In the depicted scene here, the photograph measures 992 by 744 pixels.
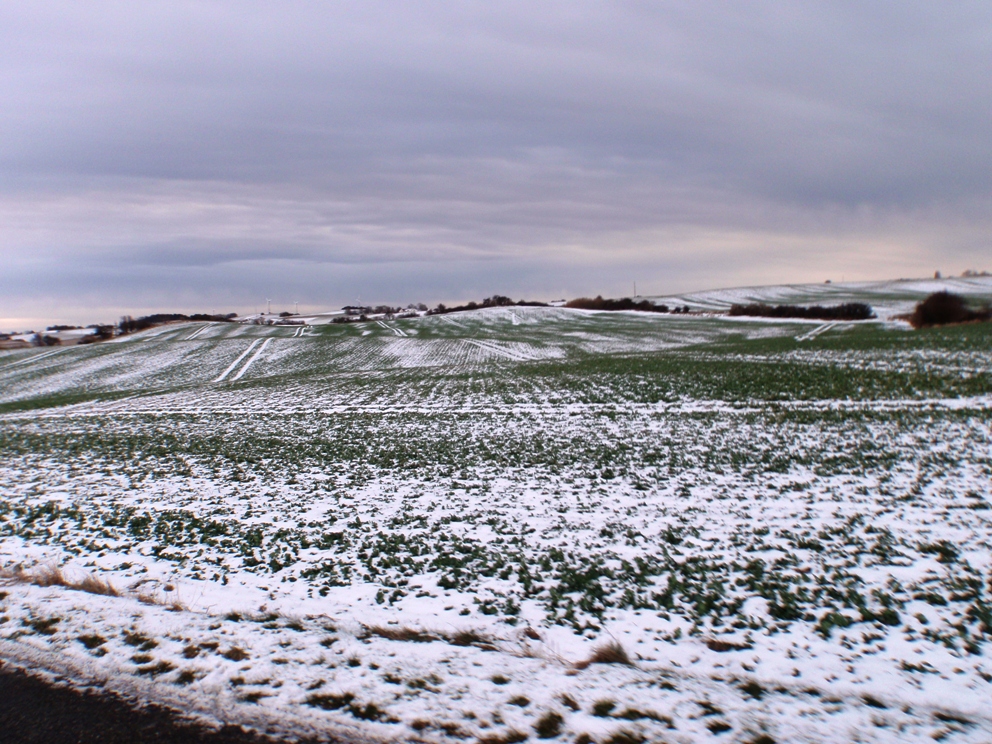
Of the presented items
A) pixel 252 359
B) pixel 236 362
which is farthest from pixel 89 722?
pixel 252 359

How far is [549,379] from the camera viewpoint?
32.0 metres

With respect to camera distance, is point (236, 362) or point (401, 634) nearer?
point (401, 634)

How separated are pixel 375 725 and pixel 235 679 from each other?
1677mm

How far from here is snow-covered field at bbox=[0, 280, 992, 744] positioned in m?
5.30

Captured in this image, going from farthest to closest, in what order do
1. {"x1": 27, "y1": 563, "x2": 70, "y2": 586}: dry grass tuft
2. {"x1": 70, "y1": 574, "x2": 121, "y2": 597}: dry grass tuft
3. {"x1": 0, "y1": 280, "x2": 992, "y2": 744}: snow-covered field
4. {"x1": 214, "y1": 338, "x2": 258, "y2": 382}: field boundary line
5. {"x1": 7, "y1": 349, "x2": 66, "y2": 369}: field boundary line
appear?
{"x1": 7, "y1": 349, "x2": 66, "y2": 369}: field boundary line → {"x1": 214, "y1": 338, "x2": 258, "y2": 382}: field boundary line → {"x1": 27, "y1": 563, "x2": 70, "y2": 586}: dry grass tuft → {"x1": 70, "y1": 574, "x2": 121, "y2": 597}: dry grass tuft → {"x1": 0, "y1": 280, "x2": 992, "y2": 744}: snow-covered field

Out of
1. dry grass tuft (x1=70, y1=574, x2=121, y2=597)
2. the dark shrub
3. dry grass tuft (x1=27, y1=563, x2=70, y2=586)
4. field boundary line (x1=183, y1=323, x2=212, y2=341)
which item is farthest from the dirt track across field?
field boundary line (x1=183, y1=323, x2=212, y2=341)

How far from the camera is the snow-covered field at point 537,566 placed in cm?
530

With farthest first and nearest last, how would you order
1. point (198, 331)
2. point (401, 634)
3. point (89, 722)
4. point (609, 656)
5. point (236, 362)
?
point (198, 331), point (236, 362), point (401, 634), point (609, 656), point (89, 722)

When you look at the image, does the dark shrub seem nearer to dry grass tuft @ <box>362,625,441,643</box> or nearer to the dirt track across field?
dry grass tuft @ <box>362,625,441,643</box>

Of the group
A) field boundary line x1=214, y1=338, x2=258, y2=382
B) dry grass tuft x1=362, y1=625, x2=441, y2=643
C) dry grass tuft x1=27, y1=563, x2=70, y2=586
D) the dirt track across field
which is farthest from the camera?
field boundary line x1=214, y1=338, x2=258, y2=382

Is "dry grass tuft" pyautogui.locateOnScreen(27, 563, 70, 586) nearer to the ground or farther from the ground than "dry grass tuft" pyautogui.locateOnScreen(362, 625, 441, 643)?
farther from the ground

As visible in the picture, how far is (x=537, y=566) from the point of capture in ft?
29.6

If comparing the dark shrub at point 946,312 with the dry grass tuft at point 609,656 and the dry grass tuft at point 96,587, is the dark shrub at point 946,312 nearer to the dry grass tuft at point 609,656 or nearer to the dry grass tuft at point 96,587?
the dry grass tuft at point 609,656

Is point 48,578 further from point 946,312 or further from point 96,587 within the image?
point 946,312
